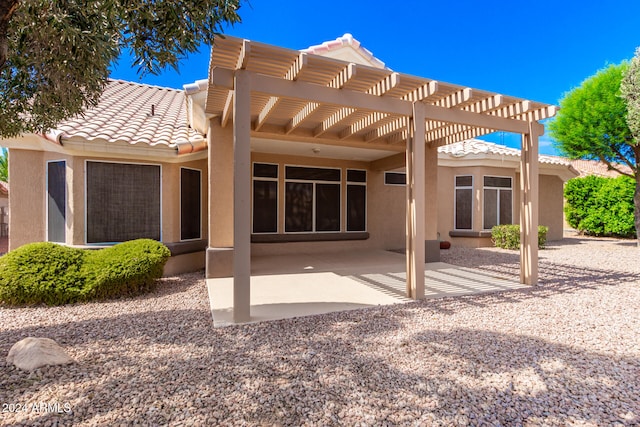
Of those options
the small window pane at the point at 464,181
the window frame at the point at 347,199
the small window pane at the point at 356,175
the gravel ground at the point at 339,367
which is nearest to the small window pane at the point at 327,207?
the window frame at the point at 347,199

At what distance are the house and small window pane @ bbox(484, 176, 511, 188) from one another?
4.96 metres

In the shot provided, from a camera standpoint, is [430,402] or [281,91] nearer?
[430,402]

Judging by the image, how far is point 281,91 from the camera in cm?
489

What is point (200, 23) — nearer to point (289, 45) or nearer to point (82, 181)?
point (289, 45)

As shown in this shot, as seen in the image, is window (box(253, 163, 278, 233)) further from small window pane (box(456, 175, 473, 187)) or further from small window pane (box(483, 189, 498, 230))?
small window pane (box(483, 189, 498, 230))

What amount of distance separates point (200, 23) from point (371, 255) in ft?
28.7

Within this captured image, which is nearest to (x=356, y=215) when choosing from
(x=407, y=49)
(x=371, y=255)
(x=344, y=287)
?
(x=371, y=255)

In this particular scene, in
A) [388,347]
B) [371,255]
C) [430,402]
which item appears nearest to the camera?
[430,402]

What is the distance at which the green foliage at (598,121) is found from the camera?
13.0 metres

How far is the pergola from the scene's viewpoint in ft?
14.9

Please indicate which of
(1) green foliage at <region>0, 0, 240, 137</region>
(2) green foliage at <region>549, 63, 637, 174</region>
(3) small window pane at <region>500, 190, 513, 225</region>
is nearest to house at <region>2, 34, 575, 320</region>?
(1) green foliage at <region>0, 0, 240, 137</region>

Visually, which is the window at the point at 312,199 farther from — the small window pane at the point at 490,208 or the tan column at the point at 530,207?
the small window pane at the point at 490,208

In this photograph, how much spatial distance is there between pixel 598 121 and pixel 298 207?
1341 centimetres

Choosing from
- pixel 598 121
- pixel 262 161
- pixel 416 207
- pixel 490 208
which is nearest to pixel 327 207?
pixel 262 161
